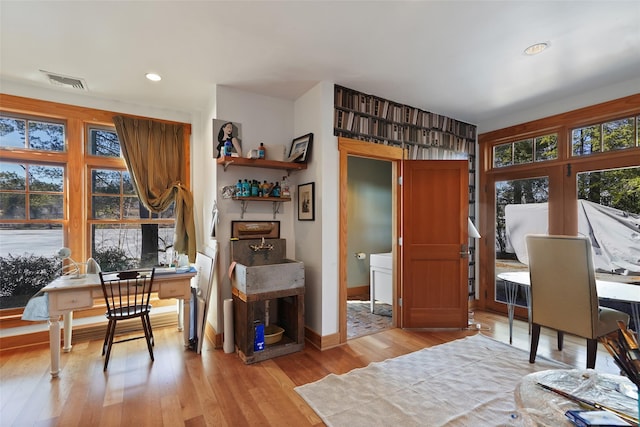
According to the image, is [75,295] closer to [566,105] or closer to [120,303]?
[120,303]

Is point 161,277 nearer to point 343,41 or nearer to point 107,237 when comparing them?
point 107,237

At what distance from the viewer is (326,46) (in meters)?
2.43

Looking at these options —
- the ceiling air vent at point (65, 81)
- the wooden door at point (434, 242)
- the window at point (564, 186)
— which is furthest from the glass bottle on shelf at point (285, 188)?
the window at point (564, 186)

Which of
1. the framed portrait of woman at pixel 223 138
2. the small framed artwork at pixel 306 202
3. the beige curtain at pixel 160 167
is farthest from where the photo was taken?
the beige curtain at pixel 160 167

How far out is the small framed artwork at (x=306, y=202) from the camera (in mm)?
3186

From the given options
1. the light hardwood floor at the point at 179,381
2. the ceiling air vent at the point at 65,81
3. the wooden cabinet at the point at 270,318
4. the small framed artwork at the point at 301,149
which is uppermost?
the ceiling air vent at the point at 65,81

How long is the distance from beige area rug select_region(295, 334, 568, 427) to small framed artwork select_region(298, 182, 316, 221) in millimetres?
1569

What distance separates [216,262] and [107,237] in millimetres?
1597

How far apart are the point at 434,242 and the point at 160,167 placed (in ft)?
11.7

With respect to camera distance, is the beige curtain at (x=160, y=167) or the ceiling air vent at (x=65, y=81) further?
the beige curtain at (x=160, y=167)

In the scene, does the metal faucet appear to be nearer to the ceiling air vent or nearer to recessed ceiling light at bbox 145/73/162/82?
recessed ceiling light at bbox 145/73/162/82

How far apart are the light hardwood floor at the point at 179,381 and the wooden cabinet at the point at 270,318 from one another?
0.28ft

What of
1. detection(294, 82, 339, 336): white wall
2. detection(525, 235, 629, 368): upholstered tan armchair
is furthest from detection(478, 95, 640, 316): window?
detection(294, 82, 339, 336): white wall

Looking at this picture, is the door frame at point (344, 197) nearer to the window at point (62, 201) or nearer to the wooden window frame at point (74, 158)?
the window at point (62, 201)
